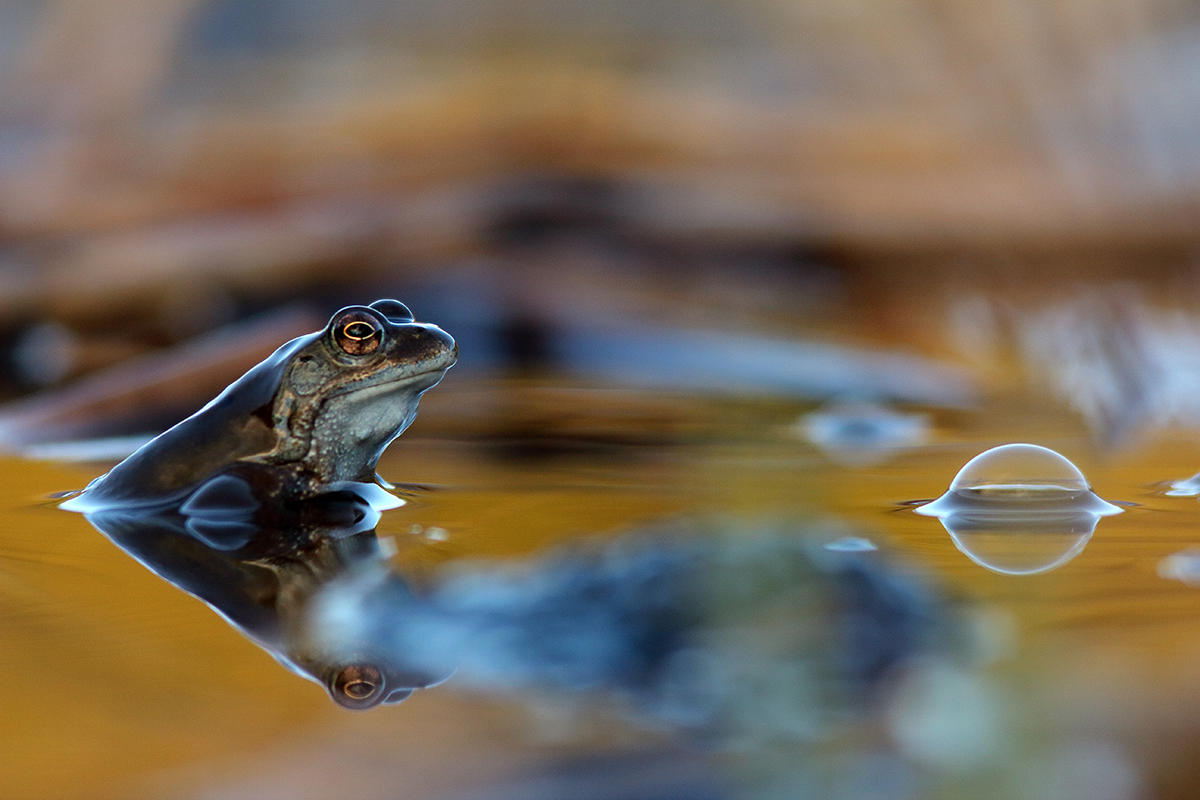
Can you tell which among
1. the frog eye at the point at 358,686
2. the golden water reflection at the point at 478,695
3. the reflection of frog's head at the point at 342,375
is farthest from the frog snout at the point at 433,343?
the frog eye at the point at 358,686

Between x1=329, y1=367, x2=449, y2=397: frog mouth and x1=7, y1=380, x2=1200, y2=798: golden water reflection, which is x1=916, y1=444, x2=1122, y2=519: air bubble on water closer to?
x1=7, y1=380, x2=1200, y2=798: golden water reflection

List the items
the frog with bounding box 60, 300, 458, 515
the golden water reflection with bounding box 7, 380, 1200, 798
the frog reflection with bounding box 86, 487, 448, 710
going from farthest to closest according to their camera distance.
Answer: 1. the frog with bounding box 60, 300, 458, 515
2. the frog reflection with bounding box 86, 487, 448, 710
3. the golden water reflection with bounding box 7, 380, 1200, 798

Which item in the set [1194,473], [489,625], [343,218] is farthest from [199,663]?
[343,218]

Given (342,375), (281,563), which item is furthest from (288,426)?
(281,563)

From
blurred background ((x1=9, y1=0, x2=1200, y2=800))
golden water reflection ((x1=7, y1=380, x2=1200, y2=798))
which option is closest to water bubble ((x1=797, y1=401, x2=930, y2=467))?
blurred background ((x1=9, y1=0, x2=1200, y2=800))

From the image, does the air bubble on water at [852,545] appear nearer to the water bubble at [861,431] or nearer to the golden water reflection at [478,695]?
the golden water reflection at [478,695]

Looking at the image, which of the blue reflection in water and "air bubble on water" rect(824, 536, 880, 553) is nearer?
"air bubble on water" rect(824, 536, 880, 553)
